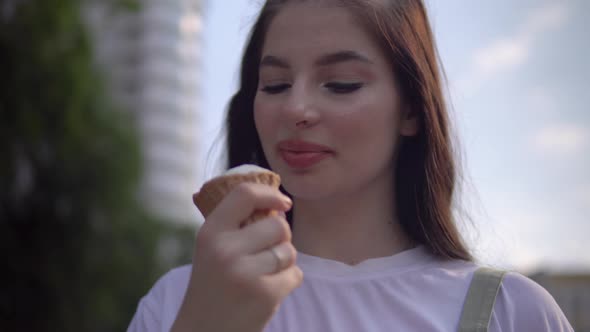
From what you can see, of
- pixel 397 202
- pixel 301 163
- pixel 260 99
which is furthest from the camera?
pixel 397 202

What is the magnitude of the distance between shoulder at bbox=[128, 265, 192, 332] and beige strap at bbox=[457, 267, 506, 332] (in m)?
0.81

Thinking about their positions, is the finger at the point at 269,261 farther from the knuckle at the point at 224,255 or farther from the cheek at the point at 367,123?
the cheek at the point at 367,123

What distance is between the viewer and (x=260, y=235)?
1254mm

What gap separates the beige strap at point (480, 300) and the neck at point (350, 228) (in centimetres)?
25

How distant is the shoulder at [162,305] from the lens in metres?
1.83

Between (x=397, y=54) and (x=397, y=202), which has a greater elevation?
(x=397, y=54)

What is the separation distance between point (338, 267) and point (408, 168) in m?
0.42

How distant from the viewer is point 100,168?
812cm

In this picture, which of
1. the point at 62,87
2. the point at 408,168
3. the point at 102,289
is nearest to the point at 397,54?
the point at 408,168

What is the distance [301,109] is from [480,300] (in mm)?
711

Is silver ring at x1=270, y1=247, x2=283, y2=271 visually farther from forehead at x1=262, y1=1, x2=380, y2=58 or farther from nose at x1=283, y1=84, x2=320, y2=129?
forehead at x1=262, y1=1, x2=380, y2=58

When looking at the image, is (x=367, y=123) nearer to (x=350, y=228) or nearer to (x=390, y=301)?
(x=350, y=228)

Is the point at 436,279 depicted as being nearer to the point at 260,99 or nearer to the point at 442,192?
the point at 442,192

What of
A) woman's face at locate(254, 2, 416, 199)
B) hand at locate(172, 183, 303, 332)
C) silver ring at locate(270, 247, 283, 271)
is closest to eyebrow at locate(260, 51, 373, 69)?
woman's face at locate(254, 2, 416, 199)
